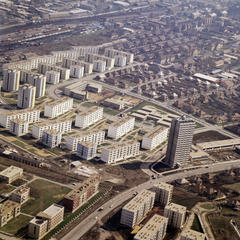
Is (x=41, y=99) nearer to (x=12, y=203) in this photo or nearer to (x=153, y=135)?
(x=153, y=135)

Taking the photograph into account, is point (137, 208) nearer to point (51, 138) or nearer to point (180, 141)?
point (180, 141)

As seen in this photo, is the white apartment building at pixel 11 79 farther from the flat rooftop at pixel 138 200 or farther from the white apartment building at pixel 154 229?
the white apartment building at pixel 154 229

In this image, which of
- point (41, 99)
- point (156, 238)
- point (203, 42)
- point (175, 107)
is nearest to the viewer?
point (156, 238)

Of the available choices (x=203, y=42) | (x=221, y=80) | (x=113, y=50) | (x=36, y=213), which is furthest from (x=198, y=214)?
(x=203, y=42)

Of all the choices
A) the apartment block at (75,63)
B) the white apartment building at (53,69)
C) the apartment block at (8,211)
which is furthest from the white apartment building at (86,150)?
the apartment block at (75,63)

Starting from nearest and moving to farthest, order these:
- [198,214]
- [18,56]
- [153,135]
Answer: [198,214] → [153,135] → [18,56]

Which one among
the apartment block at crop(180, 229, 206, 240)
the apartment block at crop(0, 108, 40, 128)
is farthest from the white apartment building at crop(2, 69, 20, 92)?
the apartment block at crop(180, 229, 206, 240)
